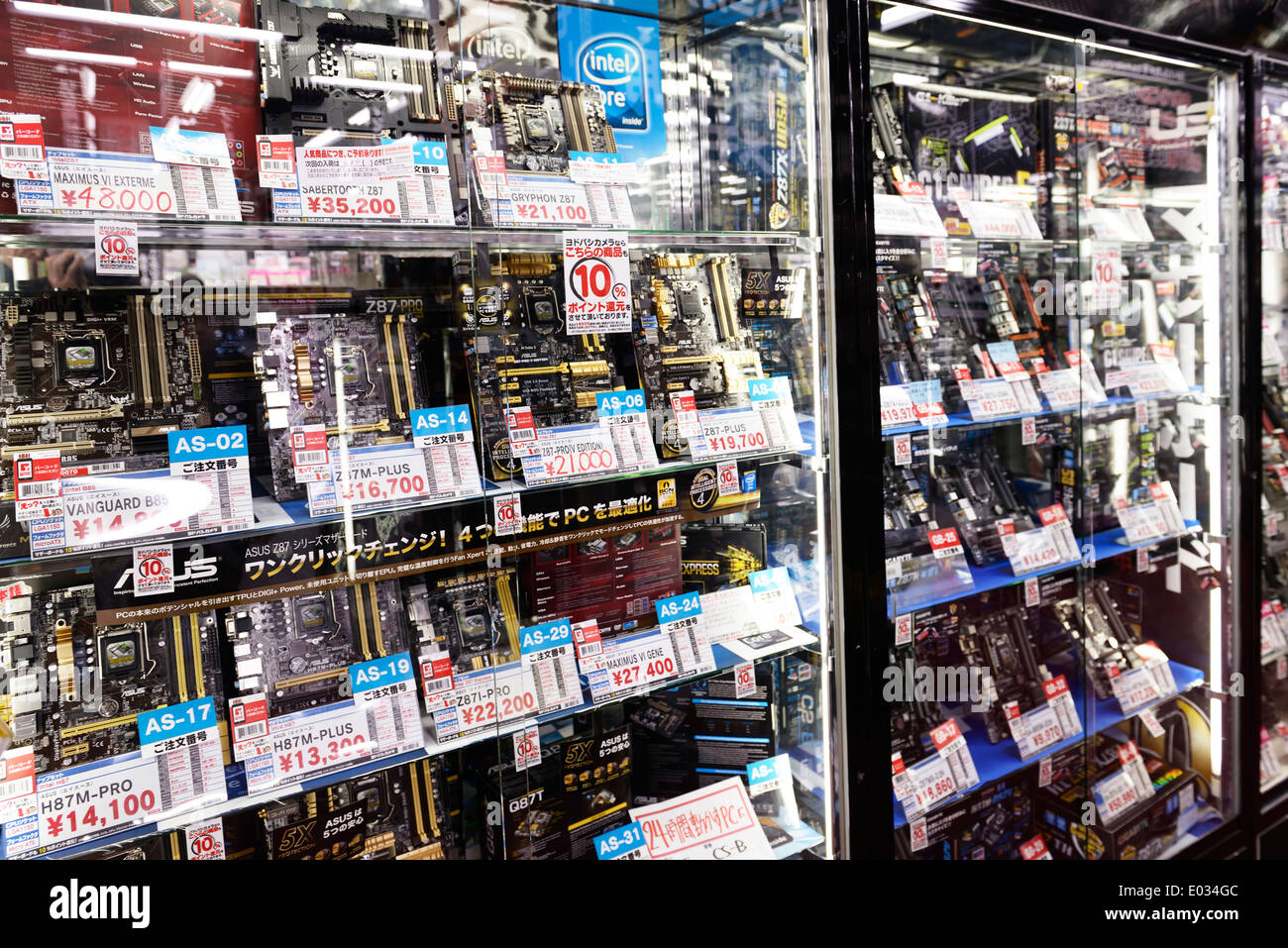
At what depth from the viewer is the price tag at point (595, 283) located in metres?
2.02

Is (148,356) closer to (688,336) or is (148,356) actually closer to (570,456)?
(570,456)

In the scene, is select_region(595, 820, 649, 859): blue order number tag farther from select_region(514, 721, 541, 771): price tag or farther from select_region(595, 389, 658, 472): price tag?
select_region(595, 389, 658, 472): price tag

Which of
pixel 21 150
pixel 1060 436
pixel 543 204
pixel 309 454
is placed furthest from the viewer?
pixel 1060 436

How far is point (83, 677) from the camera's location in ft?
5.57

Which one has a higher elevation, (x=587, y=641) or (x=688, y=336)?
(x=688, y=336)

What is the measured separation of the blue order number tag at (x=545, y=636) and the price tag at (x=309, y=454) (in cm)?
61

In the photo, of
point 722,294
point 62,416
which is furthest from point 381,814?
point 722,294

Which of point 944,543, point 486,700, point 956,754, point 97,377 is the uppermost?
point 97,377

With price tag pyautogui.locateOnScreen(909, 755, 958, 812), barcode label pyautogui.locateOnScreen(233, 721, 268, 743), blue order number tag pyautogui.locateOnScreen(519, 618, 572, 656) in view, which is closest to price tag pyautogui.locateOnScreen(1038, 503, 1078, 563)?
price tag pyautogui.locateOnScreen(909, 755, 958, 812)

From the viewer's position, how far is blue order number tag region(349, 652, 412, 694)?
1.89 meters

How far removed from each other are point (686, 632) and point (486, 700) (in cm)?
57

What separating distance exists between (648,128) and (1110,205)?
1826mm
